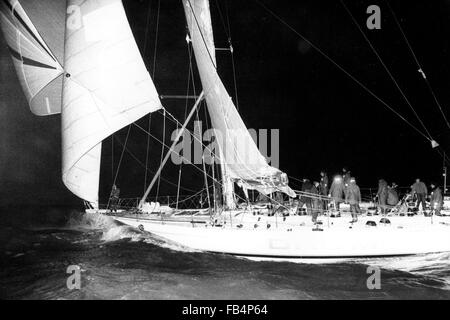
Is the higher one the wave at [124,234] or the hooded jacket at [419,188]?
the hooded jacket at [419,188]

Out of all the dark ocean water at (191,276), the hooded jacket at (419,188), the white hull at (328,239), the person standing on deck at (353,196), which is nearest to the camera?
the dark ocean water at (191,276)

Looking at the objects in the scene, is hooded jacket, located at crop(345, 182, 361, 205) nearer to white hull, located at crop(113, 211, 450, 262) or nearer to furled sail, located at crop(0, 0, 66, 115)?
white hull, located at crop(113, 211, 450, 262)

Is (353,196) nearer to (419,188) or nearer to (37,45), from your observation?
(419,188)

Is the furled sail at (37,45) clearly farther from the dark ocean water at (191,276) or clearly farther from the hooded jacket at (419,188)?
the hooded jacket at (419,188)

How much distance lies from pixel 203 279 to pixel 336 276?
2930 mm

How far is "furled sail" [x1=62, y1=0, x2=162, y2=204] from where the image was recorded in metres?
8.75

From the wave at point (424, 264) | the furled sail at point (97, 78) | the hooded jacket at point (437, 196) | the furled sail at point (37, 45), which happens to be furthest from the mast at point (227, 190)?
the hooded jacket at point (437, 196)

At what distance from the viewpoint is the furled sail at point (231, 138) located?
34.0 feet

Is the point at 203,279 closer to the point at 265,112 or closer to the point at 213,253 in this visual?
the point at 213,253

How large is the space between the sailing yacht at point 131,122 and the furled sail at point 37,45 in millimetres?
27

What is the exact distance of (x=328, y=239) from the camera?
28.9 feet

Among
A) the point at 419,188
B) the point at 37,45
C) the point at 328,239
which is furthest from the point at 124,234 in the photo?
the point at 419,188

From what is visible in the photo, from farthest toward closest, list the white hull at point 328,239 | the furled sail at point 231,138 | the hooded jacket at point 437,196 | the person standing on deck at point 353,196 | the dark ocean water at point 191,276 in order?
the furled sail at point 231,138
the hooded jacket at point 437,196
the person standing on deck at point 353,196
the white hull at point 328,239
the dark ocean water at point 191,276

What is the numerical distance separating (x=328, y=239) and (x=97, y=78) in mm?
7008
